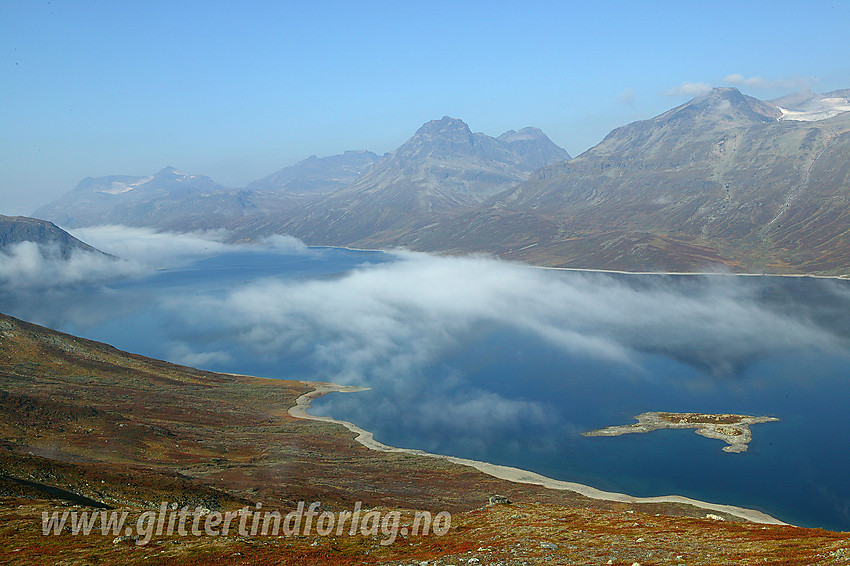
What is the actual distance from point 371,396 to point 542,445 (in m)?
52.6

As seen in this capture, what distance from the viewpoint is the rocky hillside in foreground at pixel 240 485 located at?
113ft

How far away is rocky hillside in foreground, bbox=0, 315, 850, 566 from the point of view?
34.4 metres

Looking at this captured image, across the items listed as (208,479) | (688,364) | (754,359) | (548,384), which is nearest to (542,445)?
(548,384)

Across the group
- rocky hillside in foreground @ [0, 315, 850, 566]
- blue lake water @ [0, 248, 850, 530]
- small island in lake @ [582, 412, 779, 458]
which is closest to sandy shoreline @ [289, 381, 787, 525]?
rocky hillside in foreground @ [0, 315, 850, 566]

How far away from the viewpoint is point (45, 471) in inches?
2053

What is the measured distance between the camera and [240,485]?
69.6 meters

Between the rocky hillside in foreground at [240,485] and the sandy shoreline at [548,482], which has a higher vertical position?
the rocky hillside in foreground at [240,485]

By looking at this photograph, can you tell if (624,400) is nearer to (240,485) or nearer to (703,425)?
(703,425)

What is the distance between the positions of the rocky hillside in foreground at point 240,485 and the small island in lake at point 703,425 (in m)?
38.8

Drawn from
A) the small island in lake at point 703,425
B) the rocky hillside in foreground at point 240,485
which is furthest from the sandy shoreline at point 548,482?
the small island in lake at point 703,425

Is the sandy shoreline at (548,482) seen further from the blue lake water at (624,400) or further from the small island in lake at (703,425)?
the small island in lake at (703,425)

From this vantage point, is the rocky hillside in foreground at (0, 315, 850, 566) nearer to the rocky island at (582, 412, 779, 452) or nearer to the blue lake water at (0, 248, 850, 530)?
the blue lake water at (0, 248, 850, 530)

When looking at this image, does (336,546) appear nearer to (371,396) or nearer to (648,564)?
(648,564)

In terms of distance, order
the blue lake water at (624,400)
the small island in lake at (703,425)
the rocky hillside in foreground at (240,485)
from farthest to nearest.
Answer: the small island in lake at (703,425)
the blue lake water at (624,400)
the rocky hillside in foreground at (240,485)
